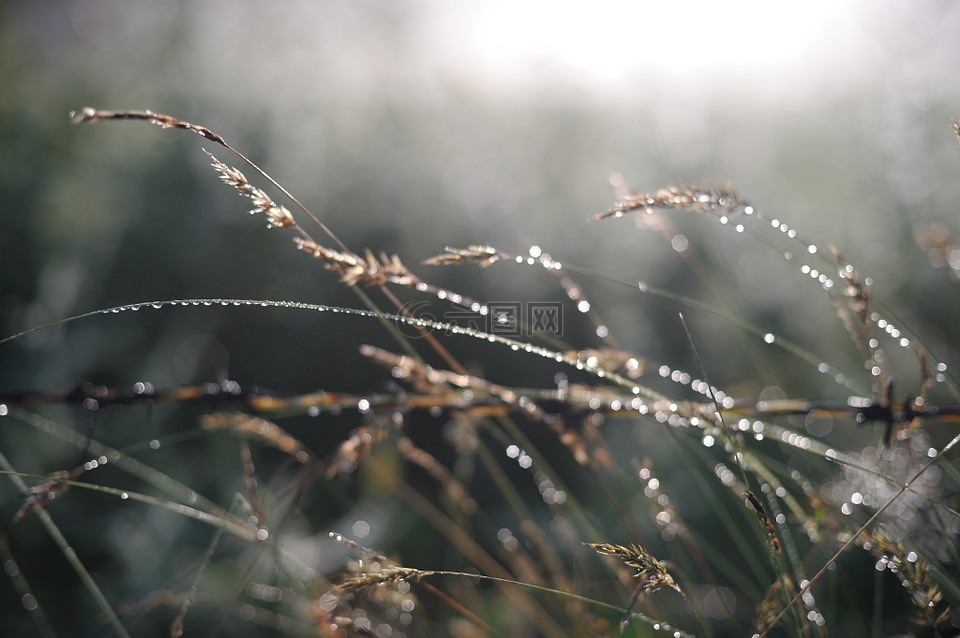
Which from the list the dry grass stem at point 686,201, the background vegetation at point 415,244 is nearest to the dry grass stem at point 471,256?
the dry grass stem at point 686,201

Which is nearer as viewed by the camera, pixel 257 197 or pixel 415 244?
pixel 257 197

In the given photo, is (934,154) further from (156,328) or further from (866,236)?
(156,328)

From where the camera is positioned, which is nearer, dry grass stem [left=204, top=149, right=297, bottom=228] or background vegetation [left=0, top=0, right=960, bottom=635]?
dry grass stem [left=204, top=149, right=297, bottom=228]

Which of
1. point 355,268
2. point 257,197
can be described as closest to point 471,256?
point 355,268

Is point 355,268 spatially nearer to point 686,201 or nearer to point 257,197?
point 257,197

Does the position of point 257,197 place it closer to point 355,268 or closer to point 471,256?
point 355,268

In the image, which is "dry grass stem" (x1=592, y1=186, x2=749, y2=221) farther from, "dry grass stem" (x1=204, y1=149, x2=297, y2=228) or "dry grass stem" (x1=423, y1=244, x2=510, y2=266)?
"dry grass stem" (x1=204, y1=149, x2=297, y2=228)

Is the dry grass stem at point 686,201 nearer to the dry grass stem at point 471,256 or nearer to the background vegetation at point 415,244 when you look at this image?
the dry grass stem at point 471,256

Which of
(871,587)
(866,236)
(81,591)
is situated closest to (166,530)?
(81,591)

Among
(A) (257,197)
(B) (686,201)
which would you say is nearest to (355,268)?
(A) (257,197)

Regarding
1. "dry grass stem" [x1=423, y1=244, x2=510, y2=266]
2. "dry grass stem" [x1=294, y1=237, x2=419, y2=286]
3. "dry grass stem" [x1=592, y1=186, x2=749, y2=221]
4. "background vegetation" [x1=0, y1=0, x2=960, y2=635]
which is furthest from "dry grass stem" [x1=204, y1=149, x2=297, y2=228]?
"background vegetation" [x1=0, y1=0, x2=960, y2=635]

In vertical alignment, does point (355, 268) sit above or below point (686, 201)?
below

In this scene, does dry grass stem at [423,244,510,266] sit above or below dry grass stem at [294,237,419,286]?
above
